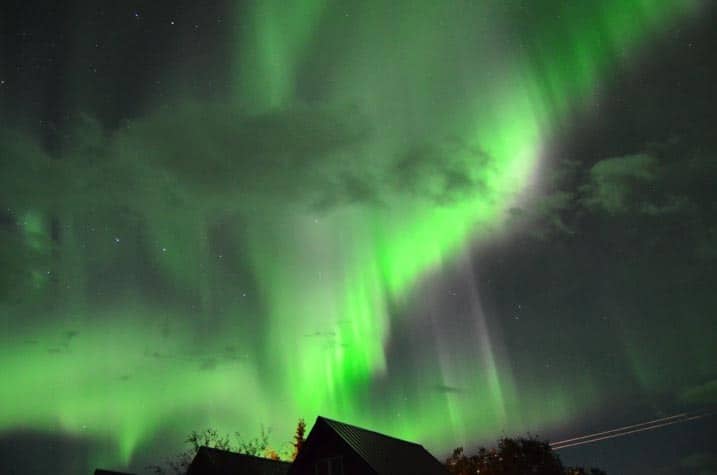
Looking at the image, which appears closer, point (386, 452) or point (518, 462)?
point (386, 452)

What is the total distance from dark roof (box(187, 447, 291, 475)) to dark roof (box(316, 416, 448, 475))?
22.0ft

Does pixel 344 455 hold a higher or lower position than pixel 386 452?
lower

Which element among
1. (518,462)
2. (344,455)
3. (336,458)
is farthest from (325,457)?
(518,462)

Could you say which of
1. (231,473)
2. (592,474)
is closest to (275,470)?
(231,473)

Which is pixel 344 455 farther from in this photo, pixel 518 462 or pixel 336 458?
pixel 518 462

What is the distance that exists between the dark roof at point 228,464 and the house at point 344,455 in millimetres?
5265

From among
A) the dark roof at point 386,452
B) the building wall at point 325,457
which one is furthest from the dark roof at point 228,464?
the dark roof at point 386,452

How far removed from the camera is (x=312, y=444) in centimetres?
3184

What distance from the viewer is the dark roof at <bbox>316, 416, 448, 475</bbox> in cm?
3064

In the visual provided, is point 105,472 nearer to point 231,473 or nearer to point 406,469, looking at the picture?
point 231,473

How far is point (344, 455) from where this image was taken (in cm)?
3067

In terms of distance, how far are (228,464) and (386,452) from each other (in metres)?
9.25

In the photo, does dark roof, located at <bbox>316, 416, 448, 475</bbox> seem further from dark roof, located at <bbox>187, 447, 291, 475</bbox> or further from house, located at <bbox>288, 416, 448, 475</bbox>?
dark roof, located at <bbox>187, 447, 291, 475</bbox>

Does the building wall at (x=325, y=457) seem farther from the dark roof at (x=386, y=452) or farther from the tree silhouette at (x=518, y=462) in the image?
the tree silhouette at (x=518, y=462)
